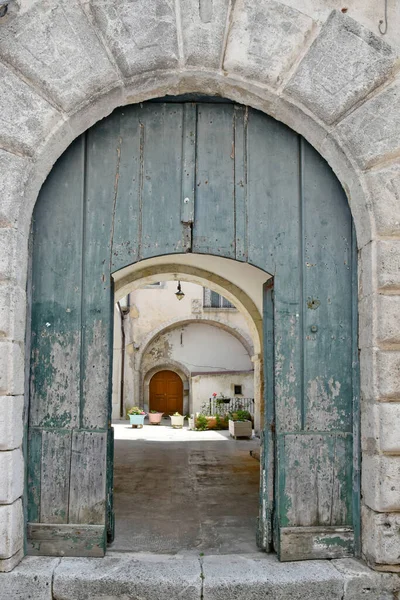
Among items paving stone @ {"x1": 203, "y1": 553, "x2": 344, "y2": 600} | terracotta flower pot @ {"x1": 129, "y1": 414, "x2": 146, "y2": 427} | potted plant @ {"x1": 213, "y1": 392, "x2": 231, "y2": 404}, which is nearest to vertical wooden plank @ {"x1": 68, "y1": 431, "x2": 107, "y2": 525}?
paving stone @ {"x1": 203, "y1": 553, "x2": 344, "y2": 600}

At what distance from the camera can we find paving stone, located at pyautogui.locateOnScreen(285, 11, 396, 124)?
3.46 m

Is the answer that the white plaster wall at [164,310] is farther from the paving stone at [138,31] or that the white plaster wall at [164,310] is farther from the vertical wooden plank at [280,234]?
the paving stone at [138,31]

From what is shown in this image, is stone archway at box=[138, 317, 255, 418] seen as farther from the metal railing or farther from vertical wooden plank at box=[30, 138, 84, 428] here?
vertical wooden plank at box=[30, 138, 84, 428]

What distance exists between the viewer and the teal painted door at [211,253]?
3.52 m

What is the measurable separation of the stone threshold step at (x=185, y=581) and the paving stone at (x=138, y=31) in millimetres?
2962

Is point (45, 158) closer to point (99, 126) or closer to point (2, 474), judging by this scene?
point (99, 126)

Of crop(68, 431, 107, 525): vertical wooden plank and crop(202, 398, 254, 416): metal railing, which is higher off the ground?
crop(68, 431, 107, 525): vertical wooden plank

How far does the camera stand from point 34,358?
3.57 meters

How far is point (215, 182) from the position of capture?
3773 millimetres

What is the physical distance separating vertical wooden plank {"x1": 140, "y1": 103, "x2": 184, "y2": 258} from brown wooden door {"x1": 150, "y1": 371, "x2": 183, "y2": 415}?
17.0 m

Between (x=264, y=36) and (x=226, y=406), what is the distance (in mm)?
14596

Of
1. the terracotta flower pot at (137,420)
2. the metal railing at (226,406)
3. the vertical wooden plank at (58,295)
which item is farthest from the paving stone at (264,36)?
the metal railing at (226,406)

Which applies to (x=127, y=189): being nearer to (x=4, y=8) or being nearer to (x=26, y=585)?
(x=4, y=8)

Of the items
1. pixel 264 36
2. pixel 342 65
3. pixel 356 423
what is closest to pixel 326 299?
pixel 356 423
